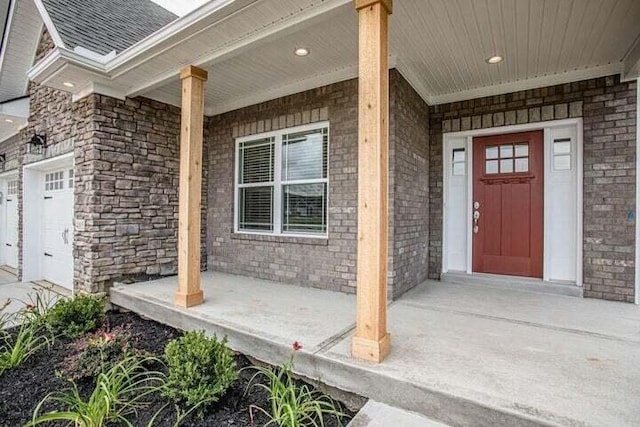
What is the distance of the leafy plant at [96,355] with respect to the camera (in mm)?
2641

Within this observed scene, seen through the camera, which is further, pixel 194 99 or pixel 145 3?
pixel 145 3

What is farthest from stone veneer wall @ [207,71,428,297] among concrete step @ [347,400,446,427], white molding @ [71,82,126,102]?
concrete step @ [347,400,446,427]

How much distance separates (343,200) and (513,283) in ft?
8.06

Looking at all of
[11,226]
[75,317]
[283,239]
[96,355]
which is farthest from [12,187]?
[96,355]

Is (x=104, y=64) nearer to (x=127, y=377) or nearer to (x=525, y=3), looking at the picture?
(x=127, y=377)

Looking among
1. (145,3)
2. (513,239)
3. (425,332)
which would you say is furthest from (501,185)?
(145,3)

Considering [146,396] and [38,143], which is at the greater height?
[38,143]

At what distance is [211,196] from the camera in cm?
570

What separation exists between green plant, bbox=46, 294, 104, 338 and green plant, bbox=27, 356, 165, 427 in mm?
1031

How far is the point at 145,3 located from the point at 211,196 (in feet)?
15.1

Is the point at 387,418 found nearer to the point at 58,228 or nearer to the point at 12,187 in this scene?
the point at 58,228

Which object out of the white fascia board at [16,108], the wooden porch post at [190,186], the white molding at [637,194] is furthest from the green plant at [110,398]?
the white fascia board at [16,108]

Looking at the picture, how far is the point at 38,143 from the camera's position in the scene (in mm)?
5559

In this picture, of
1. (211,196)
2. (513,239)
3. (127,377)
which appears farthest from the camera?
(211,196)
